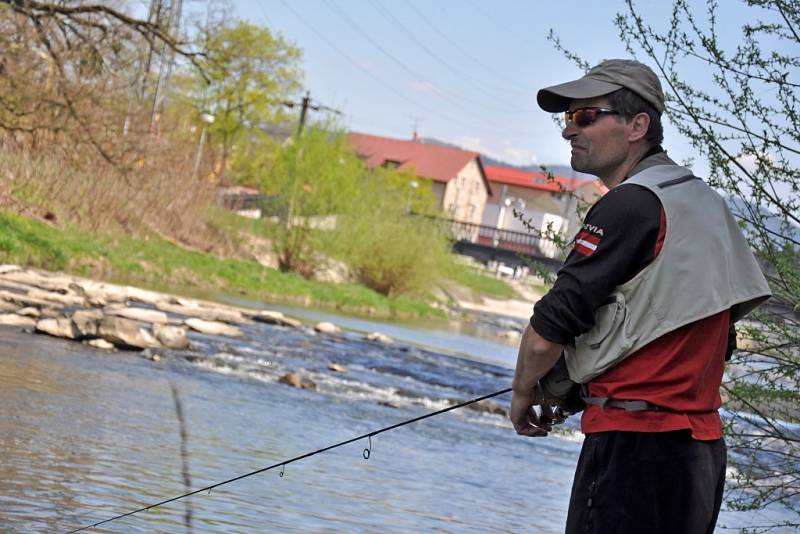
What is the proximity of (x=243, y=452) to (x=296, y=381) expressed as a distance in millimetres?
5540

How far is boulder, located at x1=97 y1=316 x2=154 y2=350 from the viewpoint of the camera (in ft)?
43.7

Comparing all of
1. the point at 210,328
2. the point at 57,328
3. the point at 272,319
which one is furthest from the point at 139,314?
the point at 272,319

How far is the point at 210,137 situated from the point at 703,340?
59228 mm

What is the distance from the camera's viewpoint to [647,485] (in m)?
2.98

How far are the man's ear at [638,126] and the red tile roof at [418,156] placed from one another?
98.6 m

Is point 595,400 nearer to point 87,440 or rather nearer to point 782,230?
point 782,230

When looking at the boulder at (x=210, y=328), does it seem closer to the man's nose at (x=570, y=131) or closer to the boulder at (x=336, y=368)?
the boulder at (x=336, y=368)

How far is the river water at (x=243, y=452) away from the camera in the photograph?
6.21m

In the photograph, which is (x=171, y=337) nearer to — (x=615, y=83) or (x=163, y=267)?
(x=615, y=83)

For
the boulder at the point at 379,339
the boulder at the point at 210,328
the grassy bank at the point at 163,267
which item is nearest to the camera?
the boulder at the point at 210,328

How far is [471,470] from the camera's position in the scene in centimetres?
995

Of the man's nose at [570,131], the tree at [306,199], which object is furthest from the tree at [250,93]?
the man's nose at [570,131]

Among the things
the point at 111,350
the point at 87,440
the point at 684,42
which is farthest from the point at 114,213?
the point at 684,42

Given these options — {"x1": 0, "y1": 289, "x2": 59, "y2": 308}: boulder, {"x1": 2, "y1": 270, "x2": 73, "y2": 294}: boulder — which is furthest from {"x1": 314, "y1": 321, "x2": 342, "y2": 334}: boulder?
{"x1": 0, "y1": 289, "x2": 59, "y2": 308}: boulder
